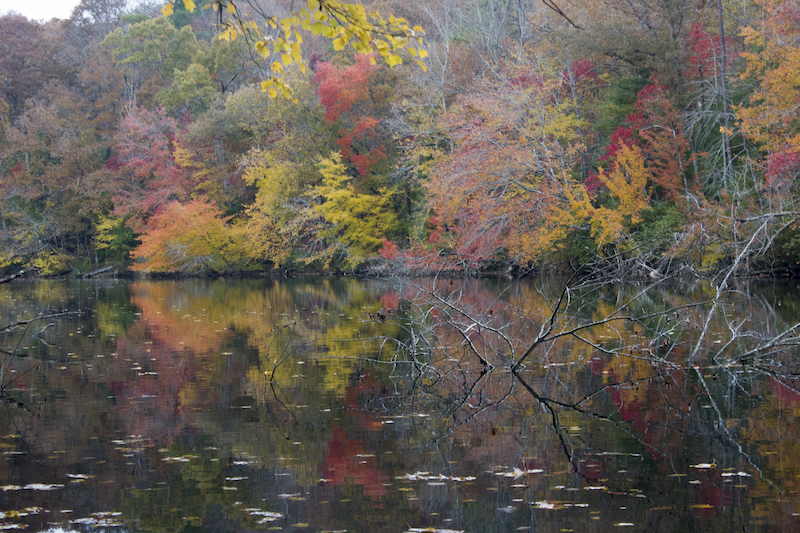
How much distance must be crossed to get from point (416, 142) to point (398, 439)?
2532 centimetres

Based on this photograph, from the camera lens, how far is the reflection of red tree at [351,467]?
481cm

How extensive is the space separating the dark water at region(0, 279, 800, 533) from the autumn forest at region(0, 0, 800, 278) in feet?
9.23

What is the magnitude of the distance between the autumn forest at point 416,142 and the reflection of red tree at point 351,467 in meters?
2.81

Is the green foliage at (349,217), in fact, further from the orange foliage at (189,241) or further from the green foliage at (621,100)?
the green foliage at (621,100)

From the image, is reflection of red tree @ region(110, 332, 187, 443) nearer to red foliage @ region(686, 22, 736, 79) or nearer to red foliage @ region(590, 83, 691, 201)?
red foliage @ region(590, 83, 691, 201)

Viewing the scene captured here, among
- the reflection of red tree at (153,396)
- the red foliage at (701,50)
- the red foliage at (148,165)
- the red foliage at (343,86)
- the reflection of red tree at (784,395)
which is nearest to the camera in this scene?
the reflection of red tree at (153,396)

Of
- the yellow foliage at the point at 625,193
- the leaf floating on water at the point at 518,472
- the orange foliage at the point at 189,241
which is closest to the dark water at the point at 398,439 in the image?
the leaf floating on water at the point at 518,472

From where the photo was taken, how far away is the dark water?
14.1 ft

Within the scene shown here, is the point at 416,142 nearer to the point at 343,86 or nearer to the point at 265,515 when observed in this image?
the point at 343,86

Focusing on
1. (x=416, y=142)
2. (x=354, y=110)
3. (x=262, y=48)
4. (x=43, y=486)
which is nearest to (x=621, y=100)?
(x=416, y=142)

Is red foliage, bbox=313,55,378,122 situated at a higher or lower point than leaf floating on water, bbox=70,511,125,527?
higher

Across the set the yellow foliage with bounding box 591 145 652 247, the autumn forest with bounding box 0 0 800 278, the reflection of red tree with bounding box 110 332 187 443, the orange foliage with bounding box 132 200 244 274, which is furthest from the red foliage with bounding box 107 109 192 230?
the reflection of red tree with bounding box 110 332 187 443

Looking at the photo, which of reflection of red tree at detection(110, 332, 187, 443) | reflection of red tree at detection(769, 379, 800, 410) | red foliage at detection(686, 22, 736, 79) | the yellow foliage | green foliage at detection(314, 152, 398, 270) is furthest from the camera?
green foliage at detection(314, 152, 398, 270)

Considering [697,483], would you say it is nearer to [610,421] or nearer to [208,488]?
[610,421]
